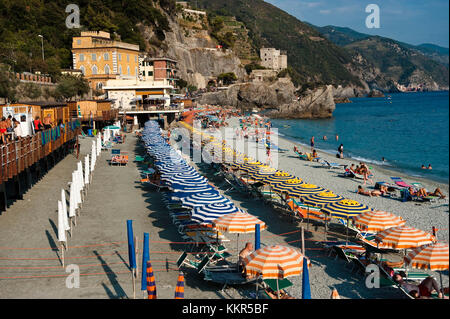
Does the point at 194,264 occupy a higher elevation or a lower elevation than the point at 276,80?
lower

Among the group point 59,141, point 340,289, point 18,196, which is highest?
point 59,141

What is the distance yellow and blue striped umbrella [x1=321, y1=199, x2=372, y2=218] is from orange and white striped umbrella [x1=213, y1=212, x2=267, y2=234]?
2946mm

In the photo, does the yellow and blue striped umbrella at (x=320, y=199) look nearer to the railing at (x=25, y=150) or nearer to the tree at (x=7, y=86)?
the railing at (x=25, y=150)

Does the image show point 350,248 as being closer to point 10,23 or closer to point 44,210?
point 44,210

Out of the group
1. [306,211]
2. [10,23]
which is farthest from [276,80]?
[306,211]

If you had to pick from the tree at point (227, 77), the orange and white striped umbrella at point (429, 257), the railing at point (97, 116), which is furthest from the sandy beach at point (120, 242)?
the tree at point (227, 77)

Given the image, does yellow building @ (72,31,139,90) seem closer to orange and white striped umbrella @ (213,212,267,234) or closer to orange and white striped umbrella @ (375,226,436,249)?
orange and white striped umbrella @ (213,212,267,234)

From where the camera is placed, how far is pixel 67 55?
206 feet

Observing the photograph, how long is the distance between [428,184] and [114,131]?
2723 centimetres

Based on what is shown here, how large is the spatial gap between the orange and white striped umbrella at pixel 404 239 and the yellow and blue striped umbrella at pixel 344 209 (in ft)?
7.27

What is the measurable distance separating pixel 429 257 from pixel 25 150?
1406 centimetres

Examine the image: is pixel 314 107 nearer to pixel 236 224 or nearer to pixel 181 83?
pixel 181 83
